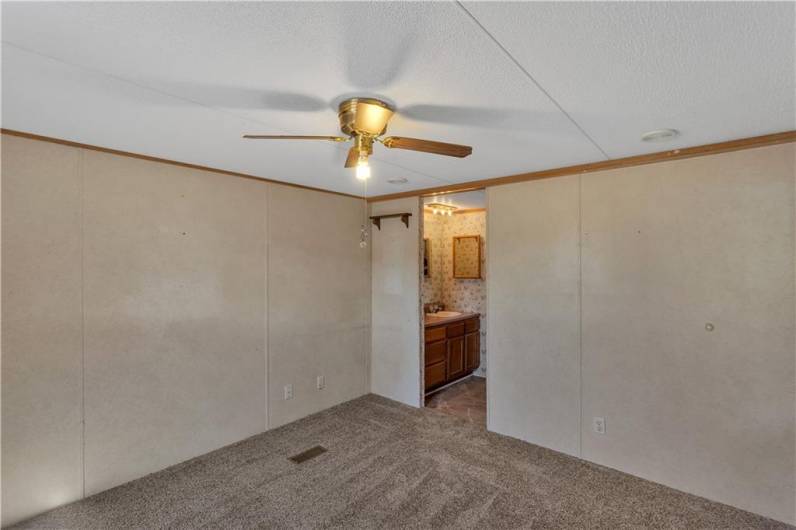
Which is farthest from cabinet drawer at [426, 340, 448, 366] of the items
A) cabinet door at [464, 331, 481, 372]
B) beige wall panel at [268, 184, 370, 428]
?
beige wall panel at [268, 184, 370, 428]

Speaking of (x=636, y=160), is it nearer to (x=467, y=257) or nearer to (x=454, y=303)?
(x=467, y=257)

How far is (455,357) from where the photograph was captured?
15.5ft

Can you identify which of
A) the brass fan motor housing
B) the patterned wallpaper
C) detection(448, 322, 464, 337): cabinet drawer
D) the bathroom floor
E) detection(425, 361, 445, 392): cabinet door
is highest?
the brass fan motor housing

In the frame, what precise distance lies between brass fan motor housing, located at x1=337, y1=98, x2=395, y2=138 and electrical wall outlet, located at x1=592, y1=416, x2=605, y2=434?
2605mm

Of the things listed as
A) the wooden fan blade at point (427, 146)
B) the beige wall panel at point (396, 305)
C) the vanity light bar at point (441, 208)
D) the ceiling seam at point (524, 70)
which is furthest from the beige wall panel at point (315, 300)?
the ceiling seam at point (524, 70)

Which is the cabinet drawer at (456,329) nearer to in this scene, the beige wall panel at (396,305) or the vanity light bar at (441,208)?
the beige wall panel at (396,305)

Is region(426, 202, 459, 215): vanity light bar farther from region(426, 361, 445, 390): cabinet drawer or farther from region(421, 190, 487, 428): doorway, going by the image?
region(426, 361, 445, 390): cabinet drawer

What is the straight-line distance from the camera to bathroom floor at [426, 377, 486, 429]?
379cm

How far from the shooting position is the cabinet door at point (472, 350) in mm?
4951

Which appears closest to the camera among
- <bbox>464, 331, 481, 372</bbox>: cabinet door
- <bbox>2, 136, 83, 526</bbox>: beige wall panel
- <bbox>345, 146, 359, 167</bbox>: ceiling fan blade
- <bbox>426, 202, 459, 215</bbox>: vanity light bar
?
<bbox>345, 146, 359, 167</bbox>: ceiling fan blade

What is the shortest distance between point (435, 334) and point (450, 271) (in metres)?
1.36

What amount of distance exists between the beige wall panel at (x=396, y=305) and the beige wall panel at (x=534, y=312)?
85cm

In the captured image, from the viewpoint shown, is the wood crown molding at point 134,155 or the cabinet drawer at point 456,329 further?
the cabinet drawer at point 456,329

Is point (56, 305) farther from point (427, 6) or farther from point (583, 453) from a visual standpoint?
point (583, 453)
